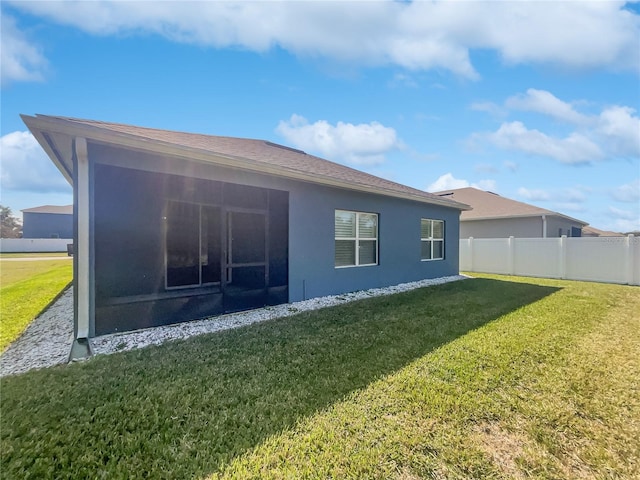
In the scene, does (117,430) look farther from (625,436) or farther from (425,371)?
(625,436)

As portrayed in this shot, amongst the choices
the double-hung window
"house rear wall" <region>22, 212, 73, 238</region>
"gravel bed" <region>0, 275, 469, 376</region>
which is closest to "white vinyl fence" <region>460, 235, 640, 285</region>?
the double-hung window

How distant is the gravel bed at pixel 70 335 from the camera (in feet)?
13.5

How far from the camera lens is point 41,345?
15.2 ft

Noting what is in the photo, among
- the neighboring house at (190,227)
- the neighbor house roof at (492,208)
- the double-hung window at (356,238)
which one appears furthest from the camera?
the neighbor house roof at (492,208)

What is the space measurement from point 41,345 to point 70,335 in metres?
0.43

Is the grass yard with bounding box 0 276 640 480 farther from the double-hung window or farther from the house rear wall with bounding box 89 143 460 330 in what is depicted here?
the double-hung window

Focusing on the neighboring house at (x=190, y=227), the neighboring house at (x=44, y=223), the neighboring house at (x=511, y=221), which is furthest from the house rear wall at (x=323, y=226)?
the neighboring house at (x=44, y=223)

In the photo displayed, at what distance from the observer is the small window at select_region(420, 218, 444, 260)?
11.6 metres

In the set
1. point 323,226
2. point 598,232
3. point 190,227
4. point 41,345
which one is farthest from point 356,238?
point 598,232

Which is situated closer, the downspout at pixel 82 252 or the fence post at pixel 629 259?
the downspout at pixel 82 252

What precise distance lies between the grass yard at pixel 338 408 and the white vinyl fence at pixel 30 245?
3968cm

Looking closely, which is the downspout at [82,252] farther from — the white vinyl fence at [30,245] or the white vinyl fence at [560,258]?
the white vinyl fence at [30,245]

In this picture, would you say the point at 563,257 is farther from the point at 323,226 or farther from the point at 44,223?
the point at 44,223

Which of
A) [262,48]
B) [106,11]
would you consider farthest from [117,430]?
[262,48]
